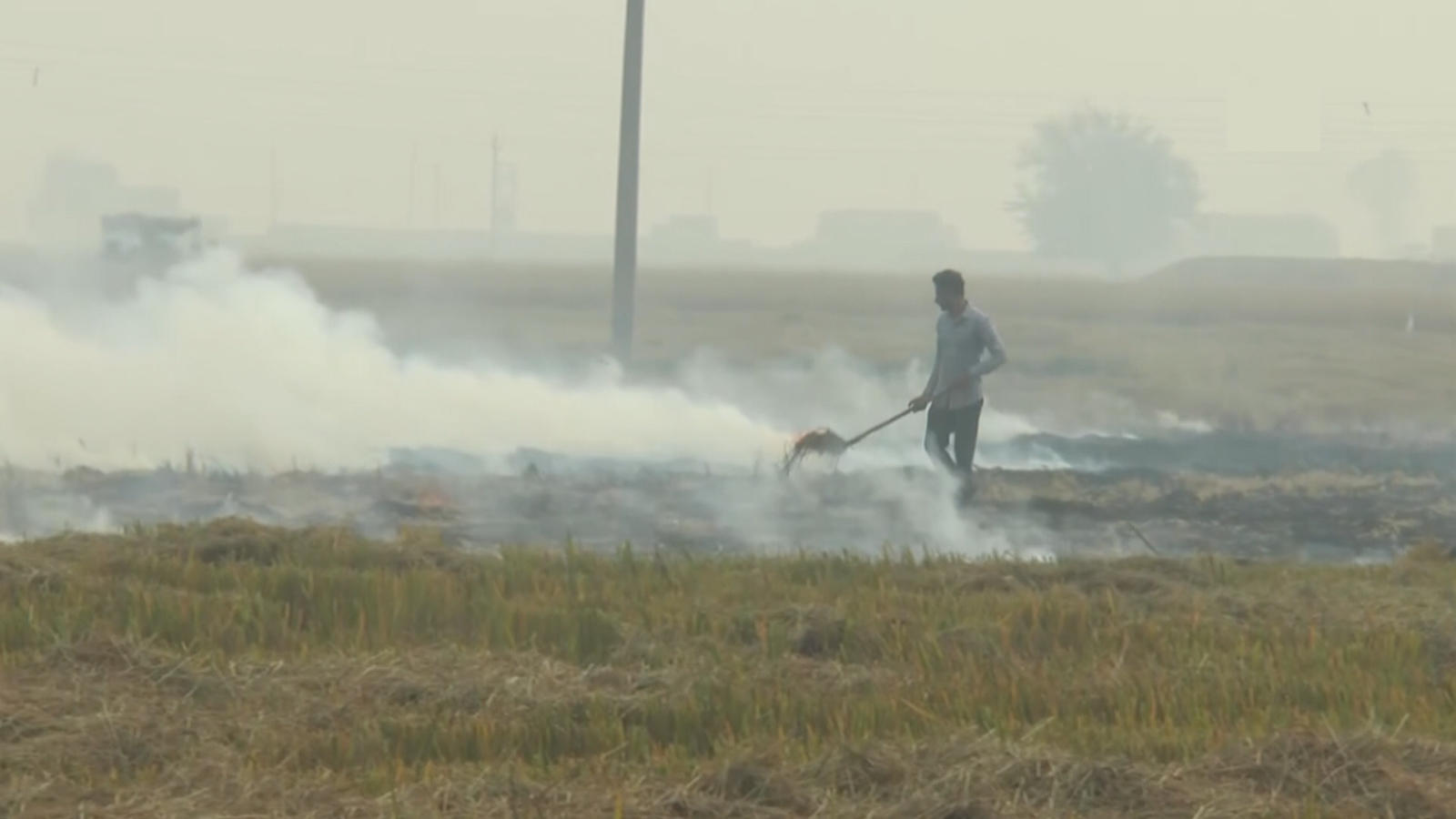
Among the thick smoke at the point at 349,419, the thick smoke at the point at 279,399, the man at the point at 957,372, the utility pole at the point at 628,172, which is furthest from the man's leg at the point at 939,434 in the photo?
the utility pole at the point at 628,172

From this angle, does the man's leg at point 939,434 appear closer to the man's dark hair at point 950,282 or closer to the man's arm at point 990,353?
the man's arm at point 990,353

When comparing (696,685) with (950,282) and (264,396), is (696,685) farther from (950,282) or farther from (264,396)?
(264,396)

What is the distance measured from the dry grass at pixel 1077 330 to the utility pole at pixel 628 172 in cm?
664

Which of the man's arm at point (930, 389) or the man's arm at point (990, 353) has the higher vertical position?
the man's arm at point (990, 353)

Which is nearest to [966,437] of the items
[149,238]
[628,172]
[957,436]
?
[957,436]

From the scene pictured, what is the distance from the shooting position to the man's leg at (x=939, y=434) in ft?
50.0

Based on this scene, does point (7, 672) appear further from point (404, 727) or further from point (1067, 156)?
point (1067, 156)

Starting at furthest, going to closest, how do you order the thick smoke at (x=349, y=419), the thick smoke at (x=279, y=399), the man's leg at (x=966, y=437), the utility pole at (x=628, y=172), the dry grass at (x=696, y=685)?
the utility pole at (x=628, y=172), the thick smoke at (x=279, y=399), the thick smoke at (x=349, y=419), the man's leg at (x=966, y=437), the dry grass at (x=696, y=685)

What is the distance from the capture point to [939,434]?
15.3m

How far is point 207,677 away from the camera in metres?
8.06

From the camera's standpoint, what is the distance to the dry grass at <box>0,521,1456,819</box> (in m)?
6.67

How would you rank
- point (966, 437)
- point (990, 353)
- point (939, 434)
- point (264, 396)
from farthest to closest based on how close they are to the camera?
point (264, 396) → point (939, 434) → point (966, 437) → point (990, 353)

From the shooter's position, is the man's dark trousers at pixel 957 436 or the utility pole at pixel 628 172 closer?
the man's dark trousers at pixel 957 436

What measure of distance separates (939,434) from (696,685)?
24.4 feet
